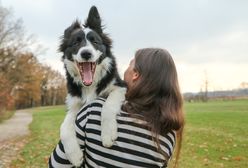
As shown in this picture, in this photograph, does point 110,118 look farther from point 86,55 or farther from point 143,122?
point 86,55

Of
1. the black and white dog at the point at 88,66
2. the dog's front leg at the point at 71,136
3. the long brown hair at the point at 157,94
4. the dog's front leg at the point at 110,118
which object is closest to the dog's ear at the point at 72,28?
the black and white dog at the point at 88,66

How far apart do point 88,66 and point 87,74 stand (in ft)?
→ 0.33

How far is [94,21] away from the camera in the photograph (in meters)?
3.31

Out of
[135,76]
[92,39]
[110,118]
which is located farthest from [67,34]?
[110,118]

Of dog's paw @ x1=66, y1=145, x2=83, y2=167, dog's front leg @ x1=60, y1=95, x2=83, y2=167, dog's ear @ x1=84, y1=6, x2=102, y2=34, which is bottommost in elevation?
dog's paw @ x1=66, y1=145, x2=83, y2=167

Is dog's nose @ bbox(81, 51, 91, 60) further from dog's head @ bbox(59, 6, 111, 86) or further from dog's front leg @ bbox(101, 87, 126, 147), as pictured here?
dog's front leg @ bbox(101, 87, 126, 147)

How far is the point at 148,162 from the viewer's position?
7.84 ft

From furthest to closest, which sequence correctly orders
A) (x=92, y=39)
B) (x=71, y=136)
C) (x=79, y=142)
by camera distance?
(x=92, y=39) < (x=71, y=136) < (x=79, y=142)

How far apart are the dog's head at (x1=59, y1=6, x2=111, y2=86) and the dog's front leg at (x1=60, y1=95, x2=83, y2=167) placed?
175 millimetres

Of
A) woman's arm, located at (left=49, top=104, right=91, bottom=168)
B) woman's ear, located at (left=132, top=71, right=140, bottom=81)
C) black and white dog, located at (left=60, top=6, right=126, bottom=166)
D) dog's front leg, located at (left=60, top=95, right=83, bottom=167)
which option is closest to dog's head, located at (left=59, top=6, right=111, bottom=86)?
black and white dog, located at (left=60, top=6, right=126, bottom=166)

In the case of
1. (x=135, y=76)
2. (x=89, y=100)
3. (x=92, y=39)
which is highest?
(x=92, y=39)

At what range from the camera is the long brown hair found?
7.88ft

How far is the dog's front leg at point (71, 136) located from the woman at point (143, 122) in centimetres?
4

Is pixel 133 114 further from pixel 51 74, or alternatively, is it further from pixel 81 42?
pixel 51 74
